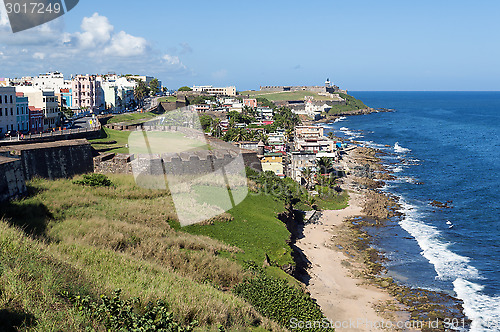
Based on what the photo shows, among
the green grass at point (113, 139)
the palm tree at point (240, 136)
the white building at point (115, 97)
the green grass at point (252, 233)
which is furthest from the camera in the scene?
the white building at point (115, 97)

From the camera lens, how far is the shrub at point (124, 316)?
9781 mm

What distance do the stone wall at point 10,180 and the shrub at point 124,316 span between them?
11533mm

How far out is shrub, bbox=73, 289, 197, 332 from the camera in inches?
385

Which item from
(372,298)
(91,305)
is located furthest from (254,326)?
(372,298)

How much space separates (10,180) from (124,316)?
516 inches

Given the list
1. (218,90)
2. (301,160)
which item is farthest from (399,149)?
(218,90)

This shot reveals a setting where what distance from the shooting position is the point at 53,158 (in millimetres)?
29016

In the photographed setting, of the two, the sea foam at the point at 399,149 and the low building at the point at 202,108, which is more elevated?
the low building at the point at 202,108

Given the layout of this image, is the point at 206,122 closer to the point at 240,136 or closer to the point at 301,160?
the point at 240,136

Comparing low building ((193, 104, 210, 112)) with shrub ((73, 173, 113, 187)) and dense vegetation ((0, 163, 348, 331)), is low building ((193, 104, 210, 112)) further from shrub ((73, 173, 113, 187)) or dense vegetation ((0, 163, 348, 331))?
shrub ((73, 173, 113, 187))

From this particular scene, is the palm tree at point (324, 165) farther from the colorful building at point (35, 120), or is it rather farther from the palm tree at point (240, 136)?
the colorful building at point (35, 120)

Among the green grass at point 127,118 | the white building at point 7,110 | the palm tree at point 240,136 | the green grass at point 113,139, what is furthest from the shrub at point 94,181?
the palm tree at point 240,136

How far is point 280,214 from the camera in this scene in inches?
1287

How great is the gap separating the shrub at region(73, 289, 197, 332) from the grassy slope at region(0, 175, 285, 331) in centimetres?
46
